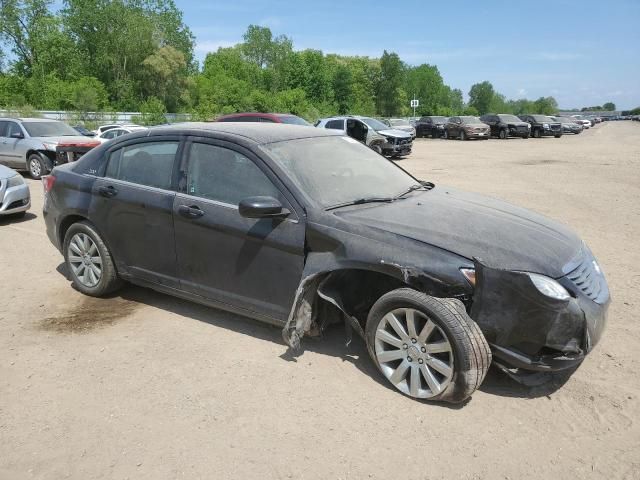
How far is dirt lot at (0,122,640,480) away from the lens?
2748 millimetres

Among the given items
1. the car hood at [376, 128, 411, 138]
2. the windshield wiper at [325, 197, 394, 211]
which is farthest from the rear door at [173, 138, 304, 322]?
the car hood at [376, 128, 411, 138]

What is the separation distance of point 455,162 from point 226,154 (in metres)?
16.9

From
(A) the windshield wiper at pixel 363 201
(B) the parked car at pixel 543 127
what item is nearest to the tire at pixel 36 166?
(A) the windshield wiper at pixel 363 201

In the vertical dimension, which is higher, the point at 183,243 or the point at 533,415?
the point at 183,243

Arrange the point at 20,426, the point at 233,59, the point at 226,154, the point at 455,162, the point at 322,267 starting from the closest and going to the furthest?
the point at 20,426
the point at 322,267
the point at 226,154
the point at 455,162
the point at 233,59

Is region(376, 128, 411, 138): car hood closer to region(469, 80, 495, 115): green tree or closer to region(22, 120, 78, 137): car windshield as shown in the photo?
region(22, 120, 78, 137): car windshield

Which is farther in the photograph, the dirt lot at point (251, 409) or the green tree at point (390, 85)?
the green tree at point (390, 85)

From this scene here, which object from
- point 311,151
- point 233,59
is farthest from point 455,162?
point 233,59

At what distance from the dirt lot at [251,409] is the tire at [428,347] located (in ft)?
0.48

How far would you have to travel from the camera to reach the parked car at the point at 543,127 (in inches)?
1478

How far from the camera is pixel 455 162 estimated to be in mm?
19812

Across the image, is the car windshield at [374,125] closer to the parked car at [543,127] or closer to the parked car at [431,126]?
the parked car at [431,126]

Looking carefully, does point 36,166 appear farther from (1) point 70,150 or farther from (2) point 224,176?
(2) point 224,176

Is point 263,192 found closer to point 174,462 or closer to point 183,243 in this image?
point 183,243
